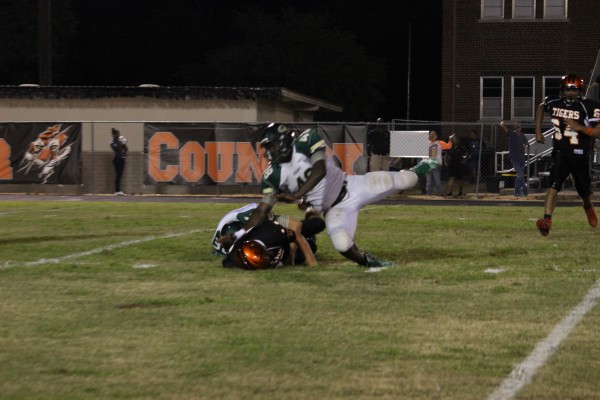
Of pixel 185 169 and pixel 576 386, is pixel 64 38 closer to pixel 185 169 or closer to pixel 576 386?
pixel 185 169

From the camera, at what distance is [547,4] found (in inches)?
1540

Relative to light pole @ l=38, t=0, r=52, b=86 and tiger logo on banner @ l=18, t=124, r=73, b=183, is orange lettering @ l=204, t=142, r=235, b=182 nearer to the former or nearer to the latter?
tiger logo on banner @ l=18, t=124, r=73, b=183

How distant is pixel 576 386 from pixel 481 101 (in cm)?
3519

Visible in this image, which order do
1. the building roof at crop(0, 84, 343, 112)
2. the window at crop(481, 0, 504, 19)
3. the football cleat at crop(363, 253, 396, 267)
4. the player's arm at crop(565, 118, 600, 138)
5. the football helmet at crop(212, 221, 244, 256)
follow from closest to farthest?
the football cleat at crop(363, 253, 396, 267) → the football helmet at crop(212, 221, 244, 256) → the player's arm at crop(565, 118, 600, 138) → the building roof at crop(0, 84, 343, 112) → the window at crop(481, 0, 504, 19)

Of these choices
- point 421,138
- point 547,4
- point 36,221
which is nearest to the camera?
point 36,221

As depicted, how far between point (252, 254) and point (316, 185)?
848 millimetres

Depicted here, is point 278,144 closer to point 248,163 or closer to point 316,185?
point 316,185

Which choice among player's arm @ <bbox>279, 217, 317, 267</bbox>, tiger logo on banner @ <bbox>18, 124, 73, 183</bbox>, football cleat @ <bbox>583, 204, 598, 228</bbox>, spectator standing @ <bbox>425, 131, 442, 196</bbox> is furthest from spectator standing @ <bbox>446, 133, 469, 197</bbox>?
player's arm @ <bbox>279, 217, 317, 267</bbox>

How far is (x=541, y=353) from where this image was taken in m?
6.44

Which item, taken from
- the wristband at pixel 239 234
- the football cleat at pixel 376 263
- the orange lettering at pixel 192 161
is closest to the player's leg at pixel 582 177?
the football cleat at pixel 376 263

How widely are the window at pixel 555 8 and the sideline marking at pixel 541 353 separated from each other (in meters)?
31.9

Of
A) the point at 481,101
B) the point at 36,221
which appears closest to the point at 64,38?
the point at 481,101

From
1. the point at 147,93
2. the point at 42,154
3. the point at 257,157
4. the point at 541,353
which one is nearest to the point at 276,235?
the point at 541,353

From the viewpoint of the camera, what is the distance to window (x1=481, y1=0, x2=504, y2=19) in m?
39.1
